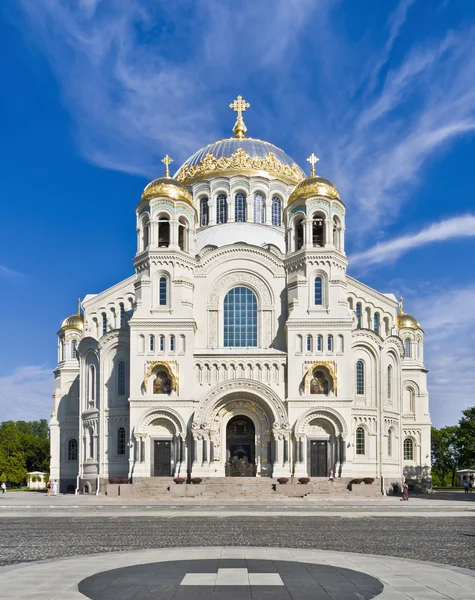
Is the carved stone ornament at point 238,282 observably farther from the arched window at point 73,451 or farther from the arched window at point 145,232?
the arched window at point 73,451

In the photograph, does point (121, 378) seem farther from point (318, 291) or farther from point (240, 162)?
point (240, 162)

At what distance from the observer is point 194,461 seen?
5056cm

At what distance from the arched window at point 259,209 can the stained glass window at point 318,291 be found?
1165 centimetres

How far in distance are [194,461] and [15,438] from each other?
44.9m

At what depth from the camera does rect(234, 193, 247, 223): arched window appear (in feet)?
210

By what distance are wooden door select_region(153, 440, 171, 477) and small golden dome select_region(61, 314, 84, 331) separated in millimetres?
17593

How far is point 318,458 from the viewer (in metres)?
51.2

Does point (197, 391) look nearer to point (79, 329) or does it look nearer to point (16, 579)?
point (79, 329)

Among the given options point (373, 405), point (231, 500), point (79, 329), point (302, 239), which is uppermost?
point (302, 239)

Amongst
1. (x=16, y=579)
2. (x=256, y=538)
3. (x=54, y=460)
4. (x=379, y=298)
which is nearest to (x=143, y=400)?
(x=54, y=460)

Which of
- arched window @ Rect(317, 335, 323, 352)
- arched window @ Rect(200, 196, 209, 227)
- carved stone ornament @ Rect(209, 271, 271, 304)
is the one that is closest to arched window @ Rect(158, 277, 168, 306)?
carved stone ornament @ Rect(209, 271, 271, 304)

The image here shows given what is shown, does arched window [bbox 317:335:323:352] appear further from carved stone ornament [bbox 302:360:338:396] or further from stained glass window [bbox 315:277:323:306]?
stained glass window [bbox 315:277:323:306]

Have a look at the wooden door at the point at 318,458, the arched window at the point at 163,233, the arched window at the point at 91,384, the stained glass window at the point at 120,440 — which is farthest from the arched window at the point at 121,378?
the wooden door at the point at 318,458

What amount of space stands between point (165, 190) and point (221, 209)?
10215 millimetres
